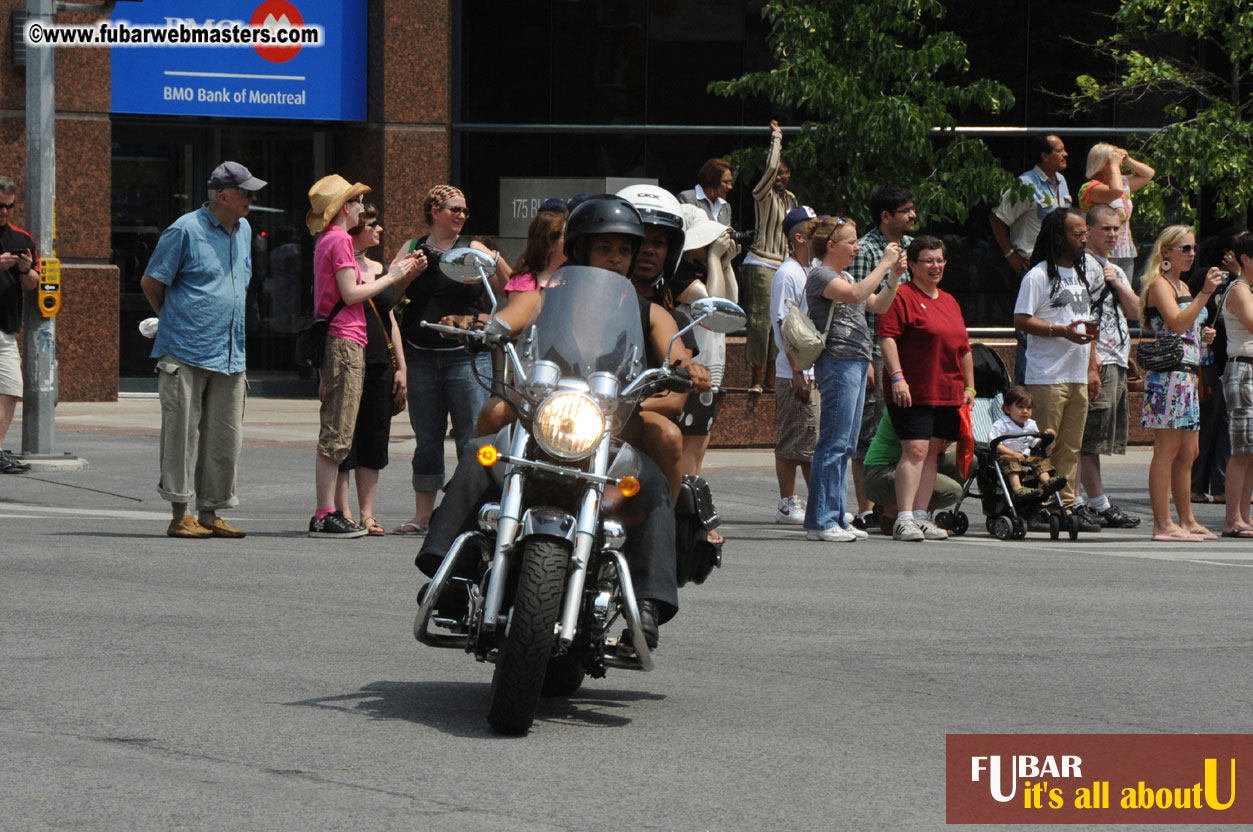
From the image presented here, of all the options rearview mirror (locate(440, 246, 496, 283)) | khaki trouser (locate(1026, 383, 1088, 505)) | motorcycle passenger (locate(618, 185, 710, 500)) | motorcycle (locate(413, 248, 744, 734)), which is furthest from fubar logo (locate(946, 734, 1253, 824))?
khaki trouser (locate(1026, 383, 1088, 505))

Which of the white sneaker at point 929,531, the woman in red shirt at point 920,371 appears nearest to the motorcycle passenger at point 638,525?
the woman in red shirt at point 920,371

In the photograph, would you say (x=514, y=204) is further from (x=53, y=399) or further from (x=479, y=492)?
(x=479, y=492)

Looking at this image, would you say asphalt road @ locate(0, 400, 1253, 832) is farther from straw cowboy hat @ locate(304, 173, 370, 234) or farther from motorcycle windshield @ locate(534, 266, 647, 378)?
straw cowboy hat @ locate(304, 173, 370, 234)

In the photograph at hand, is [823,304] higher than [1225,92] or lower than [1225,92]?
lower

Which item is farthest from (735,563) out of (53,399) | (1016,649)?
(53,399)

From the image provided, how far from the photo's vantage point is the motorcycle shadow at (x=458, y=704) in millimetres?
6379

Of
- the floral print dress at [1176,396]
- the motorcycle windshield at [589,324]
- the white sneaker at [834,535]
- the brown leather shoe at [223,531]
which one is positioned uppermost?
the motorcycle windshield at [589,324]

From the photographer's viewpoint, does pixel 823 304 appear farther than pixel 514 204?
No

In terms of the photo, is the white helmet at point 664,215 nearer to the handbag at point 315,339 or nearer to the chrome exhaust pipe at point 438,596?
the chrome exhaust pipe at point 438,596

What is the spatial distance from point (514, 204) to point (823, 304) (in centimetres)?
797

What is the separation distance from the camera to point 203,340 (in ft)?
35.2

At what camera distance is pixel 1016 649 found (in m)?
8.06

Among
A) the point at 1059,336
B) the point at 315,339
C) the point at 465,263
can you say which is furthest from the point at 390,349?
the point at 465,263

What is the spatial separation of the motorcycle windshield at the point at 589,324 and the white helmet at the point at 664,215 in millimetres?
781
